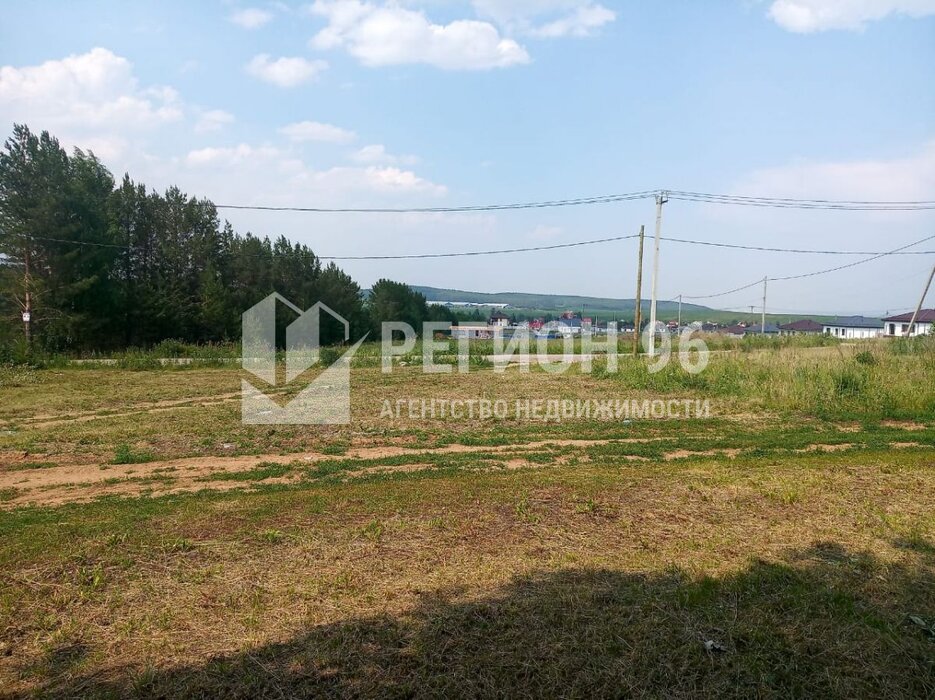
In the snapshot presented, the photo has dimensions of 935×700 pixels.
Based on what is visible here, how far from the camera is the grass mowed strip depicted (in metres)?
2.85

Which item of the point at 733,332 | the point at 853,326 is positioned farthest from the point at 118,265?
the point at 853,326

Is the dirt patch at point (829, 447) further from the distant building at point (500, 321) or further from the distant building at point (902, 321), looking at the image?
the distant building at point (902, 321)

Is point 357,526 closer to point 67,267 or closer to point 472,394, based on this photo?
point 472,394

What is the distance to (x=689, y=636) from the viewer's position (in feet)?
10.4

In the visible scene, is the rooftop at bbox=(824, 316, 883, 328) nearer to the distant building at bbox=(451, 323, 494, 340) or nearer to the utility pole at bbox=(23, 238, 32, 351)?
the distant building at bbox=(451, 323, 494, 340)

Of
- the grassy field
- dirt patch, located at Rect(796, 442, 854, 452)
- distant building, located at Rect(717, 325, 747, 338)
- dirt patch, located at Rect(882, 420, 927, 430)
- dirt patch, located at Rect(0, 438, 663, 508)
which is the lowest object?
dirt patch, located at Rect(0, 438, 663, 508)

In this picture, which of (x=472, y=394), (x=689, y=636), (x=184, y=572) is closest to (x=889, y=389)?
(x=472, y=394)

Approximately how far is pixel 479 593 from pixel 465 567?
1.25 feet

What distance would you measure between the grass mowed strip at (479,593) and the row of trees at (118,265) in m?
23.1

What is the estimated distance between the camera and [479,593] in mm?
3643

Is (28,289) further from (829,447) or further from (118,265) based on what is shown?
(829,447)

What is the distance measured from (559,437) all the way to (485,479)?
3076mm

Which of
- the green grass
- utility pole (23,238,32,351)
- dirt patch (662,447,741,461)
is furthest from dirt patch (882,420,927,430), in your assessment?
utility pole (23,238,32,351)

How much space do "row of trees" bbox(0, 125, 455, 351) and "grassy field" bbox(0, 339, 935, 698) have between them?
1923 centimetres
